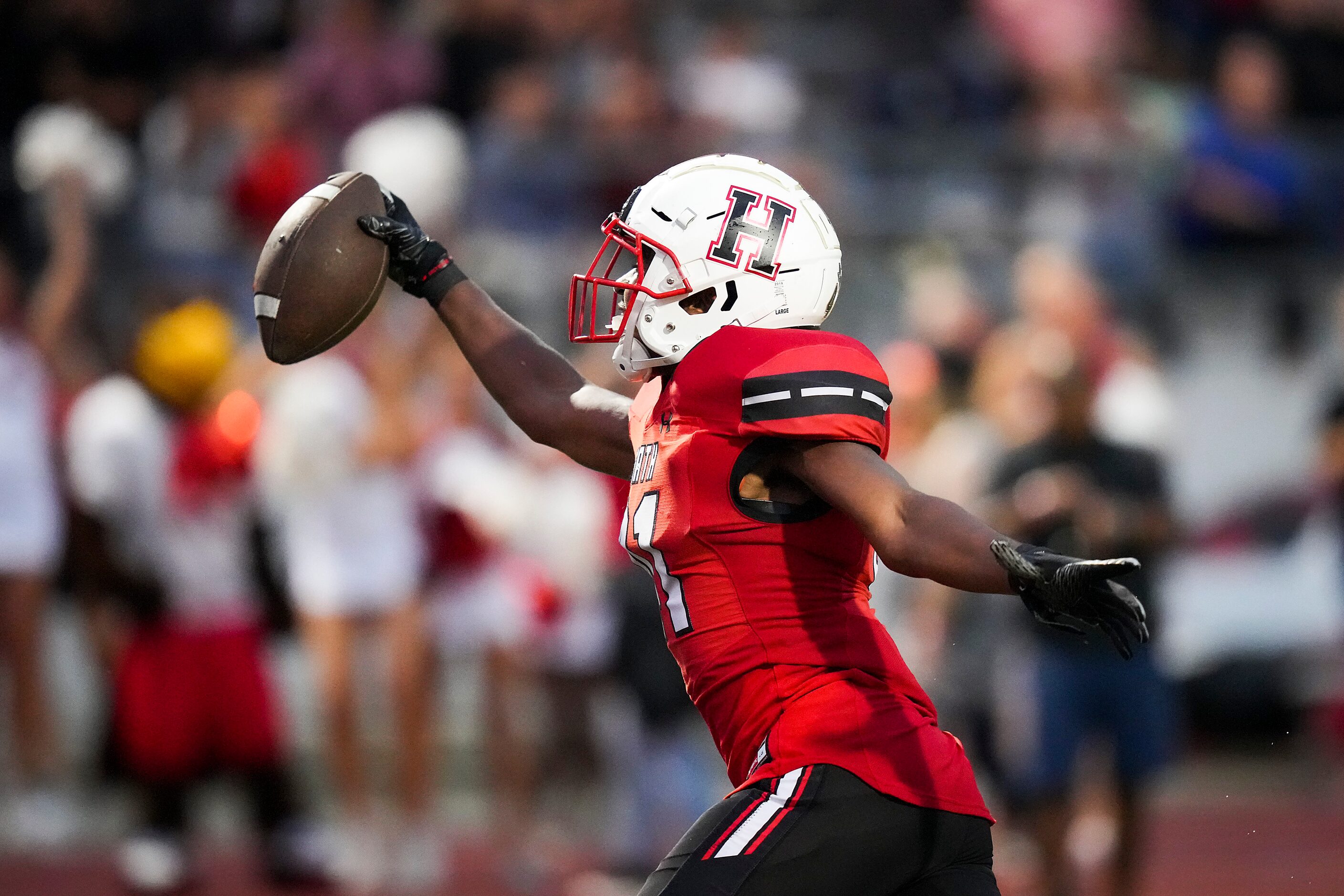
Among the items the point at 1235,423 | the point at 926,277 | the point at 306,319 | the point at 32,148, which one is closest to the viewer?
the point at 306,319

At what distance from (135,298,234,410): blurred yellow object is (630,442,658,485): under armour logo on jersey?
3.94 m

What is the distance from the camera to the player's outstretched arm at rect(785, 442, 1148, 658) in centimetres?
257

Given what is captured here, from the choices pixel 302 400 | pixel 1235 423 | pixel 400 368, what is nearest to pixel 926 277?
pixel 1235 423

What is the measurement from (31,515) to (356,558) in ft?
4.79

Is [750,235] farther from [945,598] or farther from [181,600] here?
[945,598]

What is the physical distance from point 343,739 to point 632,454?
351cm

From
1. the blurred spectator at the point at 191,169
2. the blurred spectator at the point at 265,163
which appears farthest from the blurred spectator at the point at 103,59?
the blurred spectator at the point at 265,163

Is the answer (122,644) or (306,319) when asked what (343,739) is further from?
(306,319)

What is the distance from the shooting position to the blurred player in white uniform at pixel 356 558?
658 cm

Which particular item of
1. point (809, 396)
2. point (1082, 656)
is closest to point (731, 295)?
point (809, 396)

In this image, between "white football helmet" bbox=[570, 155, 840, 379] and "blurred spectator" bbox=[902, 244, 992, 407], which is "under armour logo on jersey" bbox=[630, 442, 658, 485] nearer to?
"white football helmet" bbox=[570, 155, 840, 379]

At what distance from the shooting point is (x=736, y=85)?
405 inches

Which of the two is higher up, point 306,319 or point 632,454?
point 306,319

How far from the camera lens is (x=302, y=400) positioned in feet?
21.5
